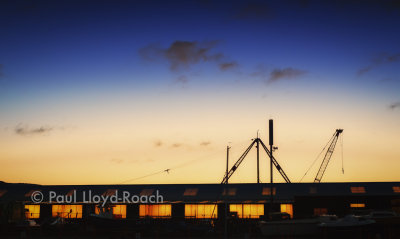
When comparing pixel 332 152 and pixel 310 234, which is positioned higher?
pixel 332 152

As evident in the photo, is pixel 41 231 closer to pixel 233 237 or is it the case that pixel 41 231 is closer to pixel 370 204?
pixel 233 237

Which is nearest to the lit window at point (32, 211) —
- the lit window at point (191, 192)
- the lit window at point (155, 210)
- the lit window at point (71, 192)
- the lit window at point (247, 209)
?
the lit window at point (71, 192)

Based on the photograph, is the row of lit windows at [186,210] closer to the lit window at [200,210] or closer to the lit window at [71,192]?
the lit window at [200,210]

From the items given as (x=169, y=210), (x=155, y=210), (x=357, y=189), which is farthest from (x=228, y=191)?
(x=357, y=189)

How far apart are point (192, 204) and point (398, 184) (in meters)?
31.8

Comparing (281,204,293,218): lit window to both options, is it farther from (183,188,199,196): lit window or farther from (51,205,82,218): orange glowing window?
(51,205,82,218): orange glowing window

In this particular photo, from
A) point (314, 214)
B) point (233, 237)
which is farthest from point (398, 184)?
point (233, 237)

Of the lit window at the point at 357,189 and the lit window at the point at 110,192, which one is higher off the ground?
the lit window at the point at 357,189

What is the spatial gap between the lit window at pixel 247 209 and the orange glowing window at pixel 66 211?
23.9 m

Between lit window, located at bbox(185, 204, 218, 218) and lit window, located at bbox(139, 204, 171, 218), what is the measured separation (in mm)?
2992

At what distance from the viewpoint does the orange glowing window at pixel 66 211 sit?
7625 cm

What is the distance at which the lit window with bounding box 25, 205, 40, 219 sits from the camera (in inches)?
3073

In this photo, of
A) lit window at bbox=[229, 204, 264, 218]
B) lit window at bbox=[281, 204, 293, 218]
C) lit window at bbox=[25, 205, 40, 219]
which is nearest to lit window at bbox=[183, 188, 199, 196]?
lit window at bbox=[229, 204, 264, 218]

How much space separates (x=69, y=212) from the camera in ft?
246
